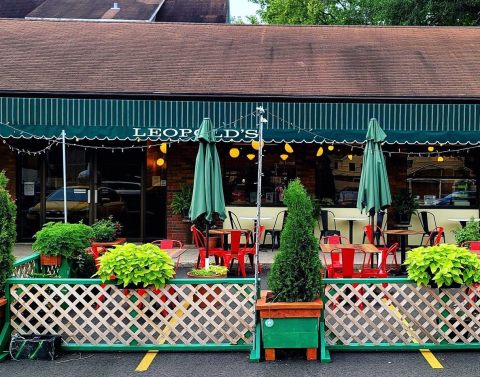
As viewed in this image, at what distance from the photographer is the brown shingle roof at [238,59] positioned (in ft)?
41.0

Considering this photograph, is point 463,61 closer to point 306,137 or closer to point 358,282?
point 306,137

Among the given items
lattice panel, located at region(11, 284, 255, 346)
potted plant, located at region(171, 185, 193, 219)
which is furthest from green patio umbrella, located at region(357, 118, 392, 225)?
potted plant, located at region(171, 185, 193, 219)

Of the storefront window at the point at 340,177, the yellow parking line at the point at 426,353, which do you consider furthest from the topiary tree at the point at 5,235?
the storefront window at the point at 340,177

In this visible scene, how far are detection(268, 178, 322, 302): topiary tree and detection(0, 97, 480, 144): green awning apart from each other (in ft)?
19.2

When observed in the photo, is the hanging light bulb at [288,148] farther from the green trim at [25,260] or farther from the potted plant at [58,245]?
the green trim at [25,260]

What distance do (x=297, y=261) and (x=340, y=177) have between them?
795 centimetres

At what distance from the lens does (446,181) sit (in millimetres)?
13438

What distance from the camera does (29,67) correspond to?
1362 cm

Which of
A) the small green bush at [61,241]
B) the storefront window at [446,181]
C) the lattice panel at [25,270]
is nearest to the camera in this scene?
the lattice panel at [25,270]

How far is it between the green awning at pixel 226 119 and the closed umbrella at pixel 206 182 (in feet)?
11.1

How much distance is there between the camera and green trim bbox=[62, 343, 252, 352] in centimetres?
616

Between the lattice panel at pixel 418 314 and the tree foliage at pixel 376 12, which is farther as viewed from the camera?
the tree foliage at pixel 376 12

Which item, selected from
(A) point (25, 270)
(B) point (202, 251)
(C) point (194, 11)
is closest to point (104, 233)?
(B) point (202, 251)

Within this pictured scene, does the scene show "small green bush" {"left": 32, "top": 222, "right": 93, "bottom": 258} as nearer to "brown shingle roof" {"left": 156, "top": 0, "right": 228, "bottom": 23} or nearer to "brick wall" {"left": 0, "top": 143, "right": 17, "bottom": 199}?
"brick wall" {"left": 0, "top": 143, "right": 17, "bottom": 199}
